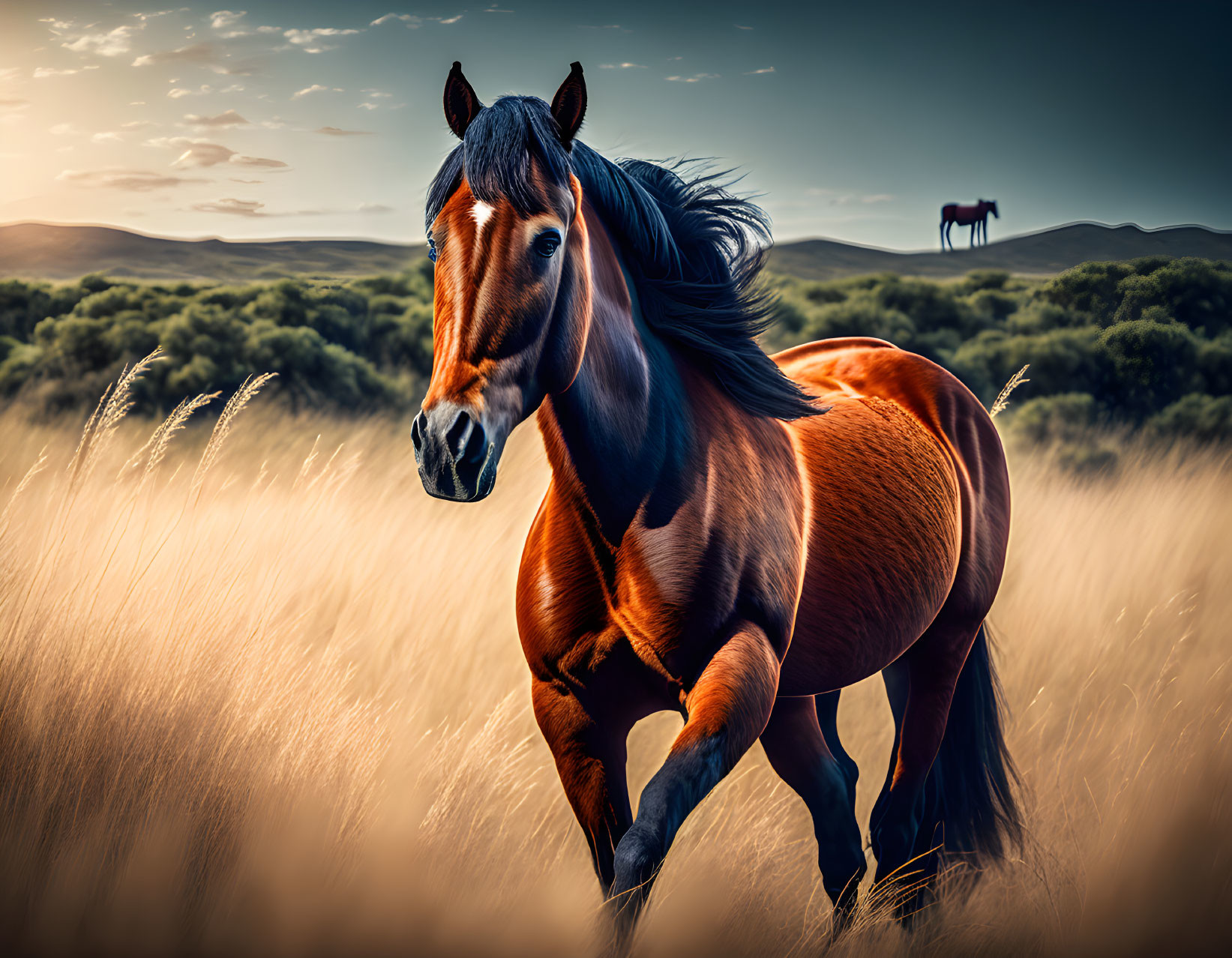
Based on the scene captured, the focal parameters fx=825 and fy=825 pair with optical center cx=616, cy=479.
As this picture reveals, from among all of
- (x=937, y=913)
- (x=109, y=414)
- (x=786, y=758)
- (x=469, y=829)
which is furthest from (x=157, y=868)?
(x=937, y=913)

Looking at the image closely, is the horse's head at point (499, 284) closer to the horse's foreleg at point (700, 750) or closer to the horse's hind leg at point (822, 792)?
the horse's foreleg at point (700, 750)

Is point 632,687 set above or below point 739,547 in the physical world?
below

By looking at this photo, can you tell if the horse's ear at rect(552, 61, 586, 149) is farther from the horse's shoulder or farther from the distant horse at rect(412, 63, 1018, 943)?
the horse's shoulder

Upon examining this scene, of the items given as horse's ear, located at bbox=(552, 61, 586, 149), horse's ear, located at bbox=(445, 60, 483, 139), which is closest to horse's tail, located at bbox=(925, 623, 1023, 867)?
horse's ear, located at bbox=(552, 61, 586, 149)

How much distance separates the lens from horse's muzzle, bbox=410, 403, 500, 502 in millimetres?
1368

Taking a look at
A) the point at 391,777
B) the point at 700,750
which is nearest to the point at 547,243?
the point at 700,750

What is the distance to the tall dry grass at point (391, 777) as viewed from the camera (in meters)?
2.54

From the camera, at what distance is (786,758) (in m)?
2.52

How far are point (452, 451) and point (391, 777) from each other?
2240 mm

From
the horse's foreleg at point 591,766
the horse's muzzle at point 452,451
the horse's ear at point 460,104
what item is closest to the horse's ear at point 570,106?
the horse's ear at point 460,104

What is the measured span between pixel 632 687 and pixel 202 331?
31.3 ft

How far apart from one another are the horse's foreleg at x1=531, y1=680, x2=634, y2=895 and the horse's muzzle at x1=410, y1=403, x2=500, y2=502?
2.20 ft

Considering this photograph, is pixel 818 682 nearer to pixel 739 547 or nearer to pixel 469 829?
pixel 739 547

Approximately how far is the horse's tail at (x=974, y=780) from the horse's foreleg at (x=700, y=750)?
1.56 m
